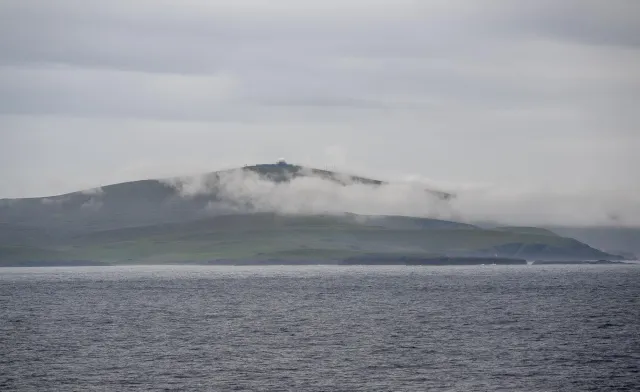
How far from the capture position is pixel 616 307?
12475cm

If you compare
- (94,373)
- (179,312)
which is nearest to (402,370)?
(94,373)

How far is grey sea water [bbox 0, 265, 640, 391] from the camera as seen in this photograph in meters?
66.4

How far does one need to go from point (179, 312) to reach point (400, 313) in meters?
27.1

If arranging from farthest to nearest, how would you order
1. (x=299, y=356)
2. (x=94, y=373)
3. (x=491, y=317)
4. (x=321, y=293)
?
(x=321, y=293) → (x=491, y=317) → (x=299, y=356) → (x=94, y=373)

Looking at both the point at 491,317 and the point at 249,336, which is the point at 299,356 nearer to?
the point at 249,336

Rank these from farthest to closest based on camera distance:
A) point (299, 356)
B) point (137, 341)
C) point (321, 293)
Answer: point (321, 293)
point (137, 341)
point (299, 356)

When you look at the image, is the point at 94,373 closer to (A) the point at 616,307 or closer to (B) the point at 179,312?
(B) the point at 179,312

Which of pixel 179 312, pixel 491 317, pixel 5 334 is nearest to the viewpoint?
pixel 5 334

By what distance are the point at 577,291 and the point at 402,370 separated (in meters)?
102

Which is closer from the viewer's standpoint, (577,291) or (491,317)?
(491,317)

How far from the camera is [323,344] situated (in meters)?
Result: 85.2

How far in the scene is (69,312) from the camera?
399ft

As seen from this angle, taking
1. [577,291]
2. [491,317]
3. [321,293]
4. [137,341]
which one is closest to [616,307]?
[491,317]

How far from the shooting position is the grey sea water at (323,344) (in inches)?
2613
